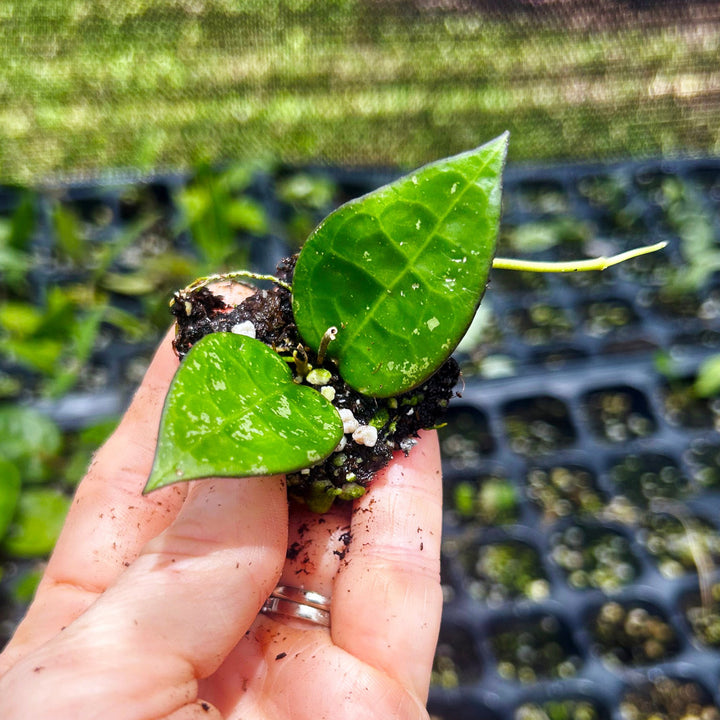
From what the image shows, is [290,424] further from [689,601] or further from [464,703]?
[689,601]

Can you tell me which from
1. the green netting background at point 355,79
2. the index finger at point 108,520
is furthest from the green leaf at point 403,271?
the green netting background at point 355,79

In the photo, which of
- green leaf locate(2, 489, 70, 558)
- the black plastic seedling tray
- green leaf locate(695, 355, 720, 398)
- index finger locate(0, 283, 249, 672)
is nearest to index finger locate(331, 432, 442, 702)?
index finger locate(0, 283, 249, 672)

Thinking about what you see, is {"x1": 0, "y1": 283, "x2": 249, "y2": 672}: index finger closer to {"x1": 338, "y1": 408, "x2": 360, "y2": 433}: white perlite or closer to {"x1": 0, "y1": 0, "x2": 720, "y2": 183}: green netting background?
{"x1": 338, "y1": 408, "x2": 360, "y2": 433}: white perlite

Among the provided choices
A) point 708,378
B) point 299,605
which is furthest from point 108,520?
point 708,378

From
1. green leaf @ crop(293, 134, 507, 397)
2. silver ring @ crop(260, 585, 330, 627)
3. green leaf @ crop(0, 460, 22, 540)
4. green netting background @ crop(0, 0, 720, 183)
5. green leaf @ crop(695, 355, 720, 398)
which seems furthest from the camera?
green netting background @ crop(0, 0, 720, 183)

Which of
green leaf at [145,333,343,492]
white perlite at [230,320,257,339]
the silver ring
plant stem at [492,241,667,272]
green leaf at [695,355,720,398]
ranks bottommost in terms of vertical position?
the silver ring

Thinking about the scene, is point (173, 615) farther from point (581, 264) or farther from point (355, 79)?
point (355, 79)

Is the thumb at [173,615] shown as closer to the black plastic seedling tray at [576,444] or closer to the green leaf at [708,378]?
the black plastic seedling tray at [576,444]

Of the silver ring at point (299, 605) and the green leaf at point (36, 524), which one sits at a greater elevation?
the green leaf at point (36, 524)
